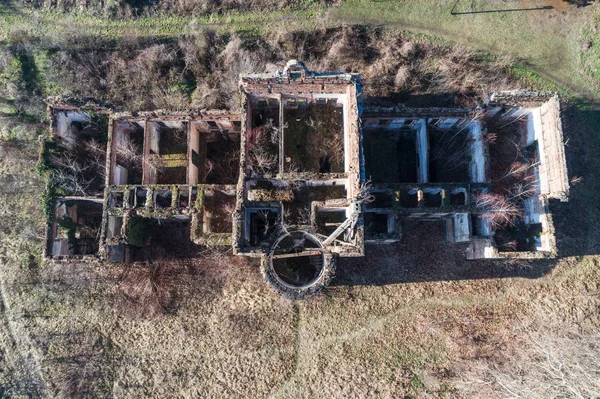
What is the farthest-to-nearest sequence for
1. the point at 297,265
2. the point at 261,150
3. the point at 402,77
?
the point at 402,77
the point at 297,265
the point at 261,150

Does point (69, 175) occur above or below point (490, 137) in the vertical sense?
below

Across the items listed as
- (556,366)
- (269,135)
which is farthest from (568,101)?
(269,135)

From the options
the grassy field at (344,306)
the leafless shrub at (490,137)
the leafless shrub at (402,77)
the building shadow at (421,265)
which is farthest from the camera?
the leafless shrub at (402,77)

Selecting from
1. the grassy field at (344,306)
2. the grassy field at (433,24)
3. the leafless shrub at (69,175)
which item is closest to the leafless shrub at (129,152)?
the leafless shrub at (69,175)

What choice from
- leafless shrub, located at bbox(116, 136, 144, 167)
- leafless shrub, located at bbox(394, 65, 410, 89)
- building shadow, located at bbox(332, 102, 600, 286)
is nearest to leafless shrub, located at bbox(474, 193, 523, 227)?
building shadow, located at bbox(332, 102, 600, 286)

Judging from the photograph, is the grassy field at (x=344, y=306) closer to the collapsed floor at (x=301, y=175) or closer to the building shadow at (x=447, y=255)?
the building shadow at (x=447, y=255)

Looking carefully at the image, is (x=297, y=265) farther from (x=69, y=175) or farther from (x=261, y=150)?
(x=69, y=175)

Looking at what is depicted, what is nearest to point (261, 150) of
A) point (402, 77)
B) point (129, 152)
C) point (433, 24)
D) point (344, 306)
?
point (129, 152)
